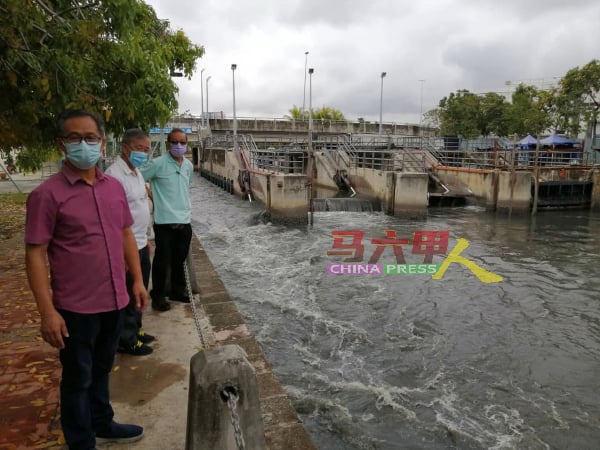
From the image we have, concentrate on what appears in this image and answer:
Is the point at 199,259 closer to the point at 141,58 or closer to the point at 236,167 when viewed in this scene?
the point at 141,58

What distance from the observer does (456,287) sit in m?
9.77

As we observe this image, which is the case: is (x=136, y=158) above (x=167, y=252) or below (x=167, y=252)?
above

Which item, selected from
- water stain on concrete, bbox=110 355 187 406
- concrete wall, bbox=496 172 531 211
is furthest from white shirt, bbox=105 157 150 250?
concrete wall, bbox=496 172 531 211

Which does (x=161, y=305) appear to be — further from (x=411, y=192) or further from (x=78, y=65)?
(x=411, y=192)

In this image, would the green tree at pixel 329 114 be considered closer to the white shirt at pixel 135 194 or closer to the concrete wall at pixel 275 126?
the concrete wall at pixel 275 126

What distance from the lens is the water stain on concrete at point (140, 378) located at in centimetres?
354

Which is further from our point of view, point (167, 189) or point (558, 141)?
point (558, 141)

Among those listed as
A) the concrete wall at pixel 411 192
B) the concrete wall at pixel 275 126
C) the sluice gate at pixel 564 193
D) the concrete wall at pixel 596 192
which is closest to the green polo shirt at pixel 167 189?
the concrete wall at pixel 411 192

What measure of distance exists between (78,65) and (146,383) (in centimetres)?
336

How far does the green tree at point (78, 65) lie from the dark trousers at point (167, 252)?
1460 mm

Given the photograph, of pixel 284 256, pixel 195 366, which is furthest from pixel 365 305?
pixel 195 366

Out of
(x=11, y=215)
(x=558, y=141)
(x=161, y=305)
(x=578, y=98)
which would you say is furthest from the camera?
(x=578, y=98)

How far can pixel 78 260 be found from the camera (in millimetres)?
2414

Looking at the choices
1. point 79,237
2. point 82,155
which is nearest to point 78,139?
point 82,155
